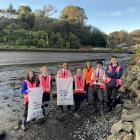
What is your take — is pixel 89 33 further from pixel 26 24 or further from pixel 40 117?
pixel 40 117

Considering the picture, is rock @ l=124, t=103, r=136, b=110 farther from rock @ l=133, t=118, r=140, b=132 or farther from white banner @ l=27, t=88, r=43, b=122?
white banner @ l=27, t=88, r=43, b=122

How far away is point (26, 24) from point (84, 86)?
422 ft

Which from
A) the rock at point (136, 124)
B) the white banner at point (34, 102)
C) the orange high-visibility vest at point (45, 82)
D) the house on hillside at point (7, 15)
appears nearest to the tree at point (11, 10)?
the house on hillside at point (7, 15)

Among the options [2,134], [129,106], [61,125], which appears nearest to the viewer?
[2,134]

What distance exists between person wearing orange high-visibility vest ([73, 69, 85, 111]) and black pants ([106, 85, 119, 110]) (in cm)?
114

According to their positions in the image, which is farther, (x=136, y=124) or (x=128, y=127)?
(x=128, y=127)

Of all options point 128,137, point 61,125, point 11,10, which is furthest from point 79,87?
point 11,10

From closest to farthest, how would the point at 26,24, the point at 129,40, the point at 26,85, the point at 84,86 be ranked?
1. the point at 26,85
2. the point at 84,86
3. the point at 26,24
4. the point at 129,40

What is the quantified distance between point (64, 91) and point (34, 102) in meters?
1.94

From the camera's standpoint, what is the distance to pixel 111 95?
15328mm

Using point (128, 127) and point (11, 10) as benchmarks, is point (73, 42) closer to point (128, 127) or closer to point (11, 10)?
point (11, 10)

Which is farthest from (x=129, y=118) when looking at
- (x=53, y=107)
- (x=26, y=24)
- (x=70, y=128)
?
(x=26, y=24)

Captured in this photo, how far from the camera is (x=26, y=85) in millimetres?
13195

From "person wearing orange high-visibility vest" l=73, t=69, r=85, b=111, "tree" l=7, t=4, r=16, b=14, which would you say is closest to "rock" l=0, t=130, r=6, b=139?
"person wearing orange high-visibility vest" l=73, t=69, r=85, b=111
